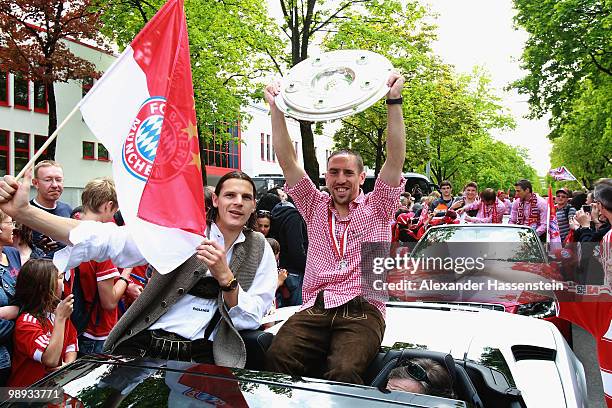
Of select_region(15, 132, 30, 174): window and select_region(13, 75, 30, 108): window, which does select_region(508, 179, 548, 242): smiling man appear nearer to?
select_region(15, 132, 30, 174): window

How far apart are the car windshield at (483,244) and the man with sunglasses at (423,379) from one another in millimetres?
4407

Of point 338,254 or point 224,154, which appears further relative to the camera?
point 224,154

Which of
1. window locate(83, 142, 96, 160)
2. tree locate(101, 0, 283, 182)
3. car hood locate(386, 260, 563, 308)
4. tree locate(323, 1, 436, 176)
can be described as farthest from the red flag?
window locate(83, 142, 96, 160)

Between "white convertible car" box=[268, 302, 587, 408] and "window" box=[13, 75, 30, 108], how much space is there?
2777 centimetres

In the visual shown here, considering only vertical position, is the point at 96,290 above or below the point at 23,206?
below

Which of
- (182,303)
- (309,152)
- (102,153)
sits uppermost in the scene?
(102,153)

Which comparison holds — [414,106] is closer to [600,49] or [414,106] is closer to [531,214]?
[600,49]

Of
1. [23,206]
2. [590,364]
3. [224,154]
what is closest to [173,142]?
[23,206]

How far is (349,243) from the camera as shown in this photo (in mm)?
3504

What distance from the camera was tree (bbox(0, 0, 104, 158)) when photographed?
Answer: 21953 mm

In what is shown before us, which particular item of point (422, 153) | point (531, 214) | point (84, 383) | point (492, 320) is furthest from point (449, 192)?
point (422, 153)

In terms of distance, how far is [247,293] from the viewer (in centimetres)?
312

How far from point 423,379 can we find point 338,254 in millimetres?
1214

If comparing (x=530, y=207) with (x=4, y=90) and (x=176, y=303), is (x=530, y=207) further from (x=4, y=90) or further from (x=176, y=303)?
(x=4, y=90)
